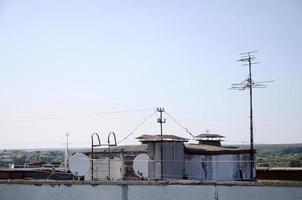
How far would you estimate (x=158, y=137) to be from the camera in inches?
1086

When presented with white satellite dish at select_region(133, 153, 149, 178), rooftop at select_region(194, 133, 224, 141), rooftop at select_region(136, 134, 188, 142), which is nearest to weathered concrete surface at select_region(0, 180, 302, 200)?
white satellite dish at select_region(133, 153, 149, 178)

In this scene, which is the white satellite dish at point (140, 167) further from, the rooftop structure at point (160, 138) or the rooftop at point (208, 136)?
the rooftop at point (208, 136)

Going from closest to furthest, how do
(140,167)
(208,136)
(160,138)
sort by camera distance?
1. (140,167)
2. (160,138)
3. (208,136)

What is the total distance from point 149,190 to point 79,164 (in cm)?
398

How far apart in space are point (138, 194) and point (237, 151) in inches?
940

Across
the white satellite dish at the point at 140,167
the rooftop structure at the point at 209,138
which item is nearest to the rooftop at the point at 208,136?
the rooftop structure at the point at 209,138

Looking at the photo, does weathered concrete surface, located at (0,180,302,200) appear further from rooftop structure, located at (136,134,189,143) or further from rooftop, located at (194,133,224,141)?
rooftop, located at (194,133,224,141)

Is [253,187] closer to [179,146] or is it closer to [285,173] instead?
[179,146]

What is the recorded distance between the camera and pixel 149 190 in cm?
1330

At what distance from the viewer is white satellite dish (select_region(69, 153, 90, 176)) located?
16.2 meters

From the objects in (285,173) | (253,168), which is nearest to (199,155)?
(253,168)

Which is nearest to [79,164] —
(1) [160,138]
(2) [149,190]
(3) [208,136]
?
(2) [149,190]

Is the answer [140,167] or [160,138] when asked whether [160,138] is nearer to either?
[160,138]

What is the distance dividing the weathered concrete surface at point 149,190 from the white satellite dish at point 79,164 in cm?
152
